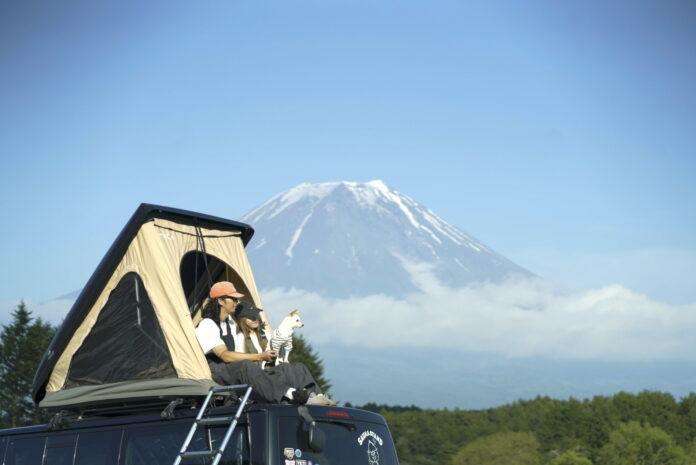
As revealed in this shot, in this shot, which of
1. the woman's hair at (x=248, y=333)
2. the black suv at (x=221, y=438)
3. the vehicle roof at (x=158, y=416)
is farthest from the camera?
the woman's hair at (x=248, y=333)

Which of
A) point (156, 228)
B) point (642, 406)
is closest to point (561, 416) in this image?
point (642, 406)

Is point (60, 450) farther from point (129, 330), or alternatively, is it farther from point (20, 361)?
point (20, 361)

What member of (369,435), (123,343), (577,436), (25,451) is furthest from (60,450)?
(577,436)

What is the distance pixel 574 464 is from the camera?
101 metres

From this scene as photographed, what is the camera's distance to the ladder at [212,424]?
8.41 meters

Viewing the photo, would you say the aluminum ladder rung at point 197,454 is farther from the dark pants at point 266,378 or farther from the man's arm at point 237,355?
the man's arm at point 237,355

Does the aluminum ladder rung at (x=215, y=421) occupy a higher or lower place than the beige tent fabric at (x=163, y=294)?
lower

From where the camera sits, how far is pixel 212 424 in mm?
8898

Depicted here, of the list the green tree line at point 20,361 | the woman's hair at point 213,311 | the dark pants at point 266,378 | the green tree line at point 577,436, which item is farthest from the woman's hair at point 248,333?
the green tree line at point 577,436

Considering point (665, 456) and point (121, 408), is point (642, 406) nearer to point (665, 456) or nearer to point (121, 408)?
point (665, 456)

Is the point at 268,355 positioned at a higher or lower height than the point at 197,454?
higher

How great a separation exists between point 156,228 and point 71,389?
6.74 ft

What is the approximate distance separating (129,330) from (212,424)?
229 centimetres

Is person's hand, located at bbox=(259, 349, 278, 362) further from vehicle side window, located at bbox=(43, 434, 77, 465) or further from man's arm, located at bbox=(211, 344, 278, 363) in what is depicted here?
vehicle side window, located at bbox=(43, 434, 77, 465)
